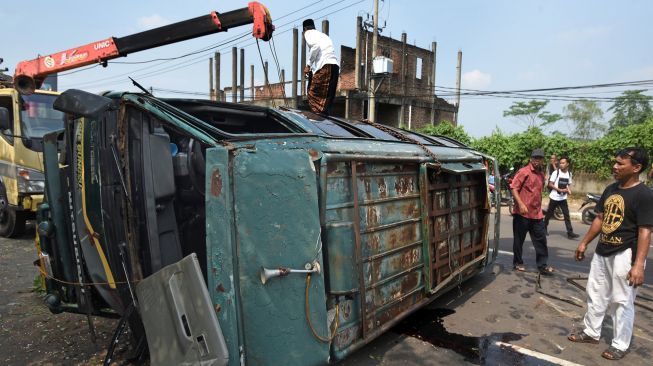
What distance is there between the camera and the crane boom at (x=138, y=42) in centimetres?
577

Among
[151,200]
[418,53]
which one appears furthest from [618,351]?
[418,53]

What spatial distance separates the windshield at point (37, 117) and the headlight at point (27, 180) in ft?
1.82

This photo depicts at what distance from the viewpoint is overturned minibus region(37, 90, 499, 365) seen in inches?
92.6

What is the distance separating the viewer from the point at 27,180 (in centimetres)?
686

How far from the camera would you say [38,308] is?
426 cm

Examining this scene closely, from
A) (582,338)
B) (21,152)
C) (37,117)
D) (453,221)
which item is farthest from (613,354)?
(37,117)

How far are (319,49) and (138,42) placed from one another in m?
2.78

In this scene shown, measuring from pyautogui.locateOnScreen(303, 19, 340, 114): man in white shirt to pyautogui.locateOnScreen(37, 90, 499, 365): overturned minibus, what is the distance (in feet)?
5.35

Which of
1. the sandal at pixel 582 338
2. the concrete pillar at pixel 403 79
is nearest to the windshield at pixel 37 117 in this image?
the sandal at pixel 582 338

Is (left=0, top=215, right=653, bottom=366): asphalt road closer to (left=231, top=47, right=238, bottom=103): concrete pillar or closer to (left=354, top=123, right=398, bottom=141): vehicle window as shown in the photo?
(left=354, top=123, right=398, bottom=141): vehicle window

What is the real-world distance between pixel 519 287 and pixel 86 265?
456 cm

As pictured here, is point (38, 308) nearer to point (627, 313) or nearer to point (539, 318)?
point (539, 318)

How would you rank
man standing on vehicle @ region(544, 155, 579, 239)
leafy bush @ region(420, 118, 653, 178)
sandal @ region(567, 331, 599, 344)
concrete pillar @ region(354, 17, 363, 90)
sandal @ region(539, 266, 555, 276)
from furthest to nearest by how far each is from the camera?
concrete pillar @ region(354, 17, 363, 90) → leafy bush @ region(420, 118, 653, 178) → man standing on vehicle @ region(544, 155, 579, 239) → sandal @ region(539, 266, 555, 276) → sandal @ region(567, 331, 599, 344)

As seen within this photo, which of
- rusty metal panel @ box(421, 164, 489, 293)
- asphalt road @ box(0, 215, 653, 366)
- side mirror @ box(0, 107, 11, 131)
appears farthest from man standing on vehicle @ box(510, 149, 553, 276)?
side mirror @ box(0, 107, 11, 131)
